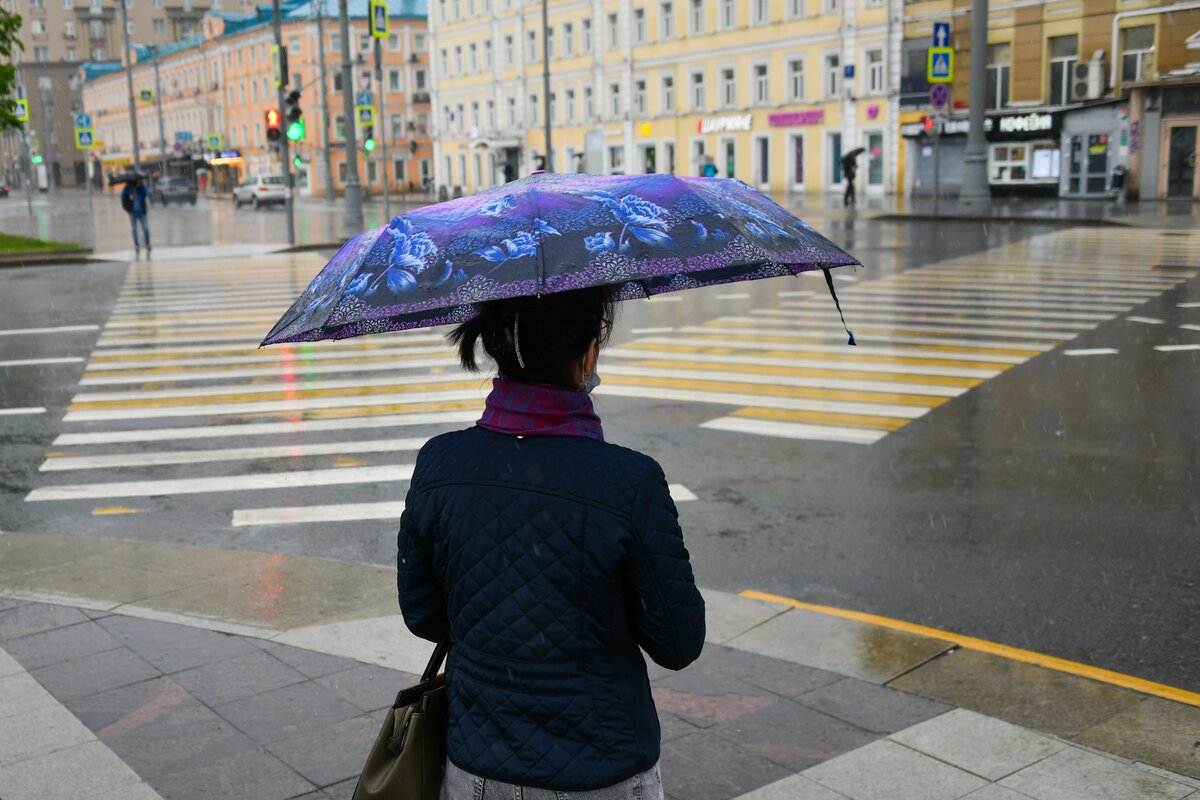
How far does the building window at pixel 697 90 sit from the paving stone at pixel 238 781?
59.1 meters

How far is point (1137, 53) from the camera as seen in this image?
4188 centimetres

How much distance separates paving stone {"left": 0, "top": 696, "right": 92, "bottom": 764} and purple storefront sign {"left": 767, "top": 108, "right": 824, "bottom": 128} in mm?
52725

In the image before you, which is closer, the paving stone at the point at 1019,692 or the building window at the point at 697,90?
the paving stone at the point at 1019,692

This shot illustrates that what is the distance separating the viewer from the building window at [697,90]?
61.1 m

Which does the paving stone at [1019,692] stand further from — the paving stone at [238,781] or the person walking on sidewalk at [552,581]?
the person walking on sidewalk at [552,581]

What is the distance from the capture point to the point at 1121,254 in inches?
888

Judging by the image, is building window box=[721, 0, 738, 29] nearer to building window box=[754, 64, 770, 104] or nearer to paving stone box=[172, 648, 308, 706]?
building window box=[754, 64, 770, 104]

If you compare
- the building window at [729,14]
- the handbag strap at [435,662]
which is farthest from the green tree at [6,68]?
the building window at [729,14]

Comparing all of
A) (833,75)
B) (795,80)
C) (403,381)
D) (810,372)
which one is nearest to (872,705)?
(810,372)

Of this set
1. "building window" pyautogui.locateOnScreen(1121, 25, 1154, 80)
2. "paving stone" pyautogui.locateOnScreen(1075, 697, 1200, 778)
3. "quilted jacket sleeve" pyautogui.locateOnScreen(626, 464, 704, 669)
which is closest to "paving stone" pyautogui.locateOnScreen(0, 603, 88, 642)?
"quilted jacket sleeve" pyautogui.locateOnScreen(626, 464, 704, 669)

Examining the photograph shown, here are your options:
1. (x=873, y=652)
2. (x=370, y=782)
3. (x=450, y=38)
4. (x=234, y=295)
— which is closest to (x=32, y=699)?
(x=370, y=782)

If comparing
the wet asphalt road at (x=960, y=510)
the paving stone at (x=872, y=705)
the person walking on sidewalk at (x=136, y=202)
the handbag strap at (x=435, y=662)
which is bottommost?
the wet asphalt road at (x=960, y=510)

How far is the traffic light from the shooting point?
109 feet

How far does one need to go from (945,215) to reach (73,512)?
97.5ft
